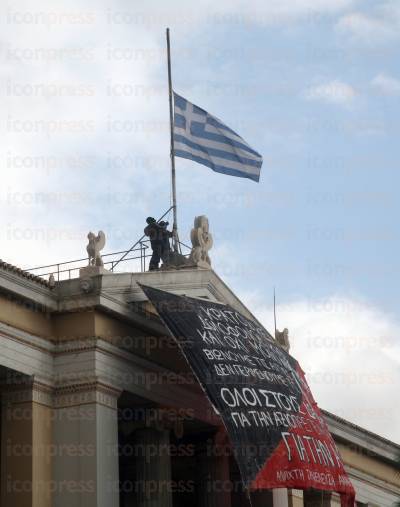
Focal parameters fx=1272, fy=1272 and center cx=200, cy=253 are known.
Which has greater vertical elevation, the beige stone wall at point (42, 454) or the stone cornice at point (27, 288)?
the stone cornice at point (27, 288)

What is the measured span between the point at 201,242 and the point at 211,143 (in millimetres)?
3721

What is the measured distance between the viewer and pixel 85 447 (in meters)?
32.2

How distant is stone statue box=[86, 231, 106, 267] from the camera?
112 ft

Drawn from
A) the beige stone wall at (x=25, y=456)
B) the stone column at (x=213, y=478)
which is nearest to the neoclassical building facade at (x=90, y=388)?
the beige stone wall at (x=25, y=456)

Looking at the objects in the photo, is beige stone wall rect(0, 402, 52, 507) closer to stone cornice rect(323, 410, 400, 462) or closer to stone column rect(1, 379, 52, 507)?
stone column rect(1, 379, 52, 507)

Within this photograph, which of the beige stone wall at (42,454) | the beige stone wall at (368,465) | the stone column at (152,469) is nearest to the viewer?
the beige stone wall at (42,454)

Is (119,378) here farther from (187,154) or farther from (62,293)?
(187,154)

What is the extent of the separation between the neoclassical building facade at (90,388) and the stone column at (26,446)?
1.0 inches

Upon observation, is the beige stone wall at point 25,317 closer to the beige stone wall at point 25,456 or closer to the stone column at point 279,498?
the beige stone wall at point 25,456

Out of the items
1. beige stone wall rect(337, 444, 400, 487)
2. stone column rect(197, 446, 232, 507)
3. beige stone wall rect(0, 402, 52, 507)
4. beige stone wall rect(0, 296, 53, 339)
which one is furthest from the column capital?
→ beige stone wall rect(337, 444, 400, 487)

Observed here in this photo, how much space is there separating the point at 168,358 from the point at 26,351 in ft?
16.6

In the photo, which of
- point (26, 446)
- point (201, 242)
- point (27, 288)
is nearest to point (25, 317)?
point (27, 288)

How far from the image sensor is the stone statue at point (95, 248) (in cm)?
3425

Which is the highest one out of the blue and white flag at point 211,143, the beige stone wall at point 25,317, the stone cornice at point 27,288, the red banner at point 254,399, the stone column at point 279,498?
the blue and white flag at point 211,143
